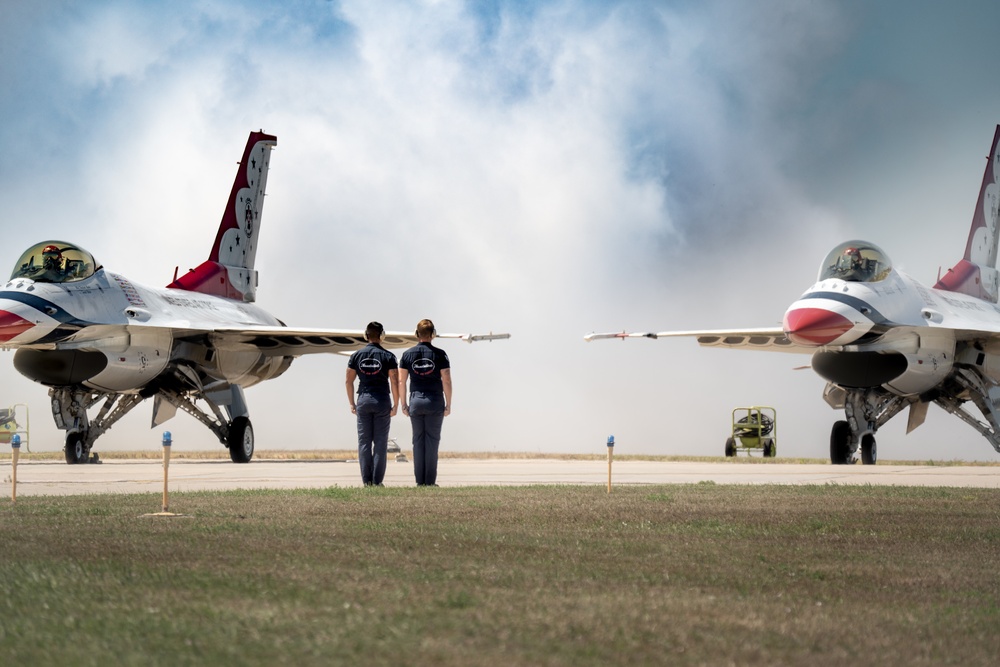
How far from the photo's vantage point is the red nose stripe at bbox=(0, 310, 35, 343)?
70.2ft

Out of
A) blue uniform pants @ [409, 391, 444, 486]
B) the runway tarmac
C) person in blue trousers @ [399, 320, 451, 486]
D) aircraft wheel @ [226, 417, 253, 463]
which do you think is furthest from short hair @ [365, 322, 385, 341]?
aircraft wheel @ [226, 417, 253, 463]

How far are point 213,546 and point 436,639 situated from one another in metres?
3.15

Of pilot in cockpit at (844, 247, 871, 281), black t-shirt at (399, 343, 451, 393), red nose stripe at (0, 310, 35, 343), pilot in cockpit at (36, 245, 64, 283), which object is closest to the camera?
black t-shirt at (399, 343, 451, 393)

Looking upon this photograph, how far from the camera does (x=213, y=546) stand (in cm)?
735

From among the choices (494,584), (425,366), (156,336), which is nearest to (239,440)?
(156,336)

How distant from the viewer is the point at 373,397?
518 inches

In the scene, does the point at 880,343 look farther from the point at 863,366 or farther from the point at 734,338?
the point at 734,338

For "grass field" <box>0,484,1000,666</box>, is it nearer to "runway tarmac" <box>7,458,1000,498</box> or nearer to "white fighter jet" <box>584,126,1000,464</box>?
"runway tarmac" <box>7,458,1000,498</box>

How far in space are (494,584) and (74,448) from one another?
70.3 ft

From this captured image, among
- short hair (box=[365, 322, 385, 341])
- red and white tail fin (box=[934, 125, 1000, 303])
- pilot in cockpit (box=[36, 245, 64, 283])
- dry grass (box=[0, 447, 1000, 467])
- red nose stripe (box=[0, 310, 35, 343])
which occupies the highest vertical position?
red and white tail fin (box=[934, 125, 1000, 303])

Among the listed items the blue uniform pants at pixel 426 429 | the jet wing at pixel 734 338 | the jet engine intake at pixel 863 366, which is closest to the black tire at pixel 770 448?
the jet wing at pixel 734 338

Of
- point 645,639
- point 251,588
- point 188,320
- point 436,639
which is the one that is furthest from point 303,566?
point 188,320

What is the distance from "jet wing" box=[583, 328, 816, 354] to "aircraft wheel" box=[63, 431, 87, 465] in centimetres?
1181

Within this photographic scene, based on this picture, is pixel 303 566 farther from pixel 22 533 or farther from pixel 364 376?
pixel 364 376
